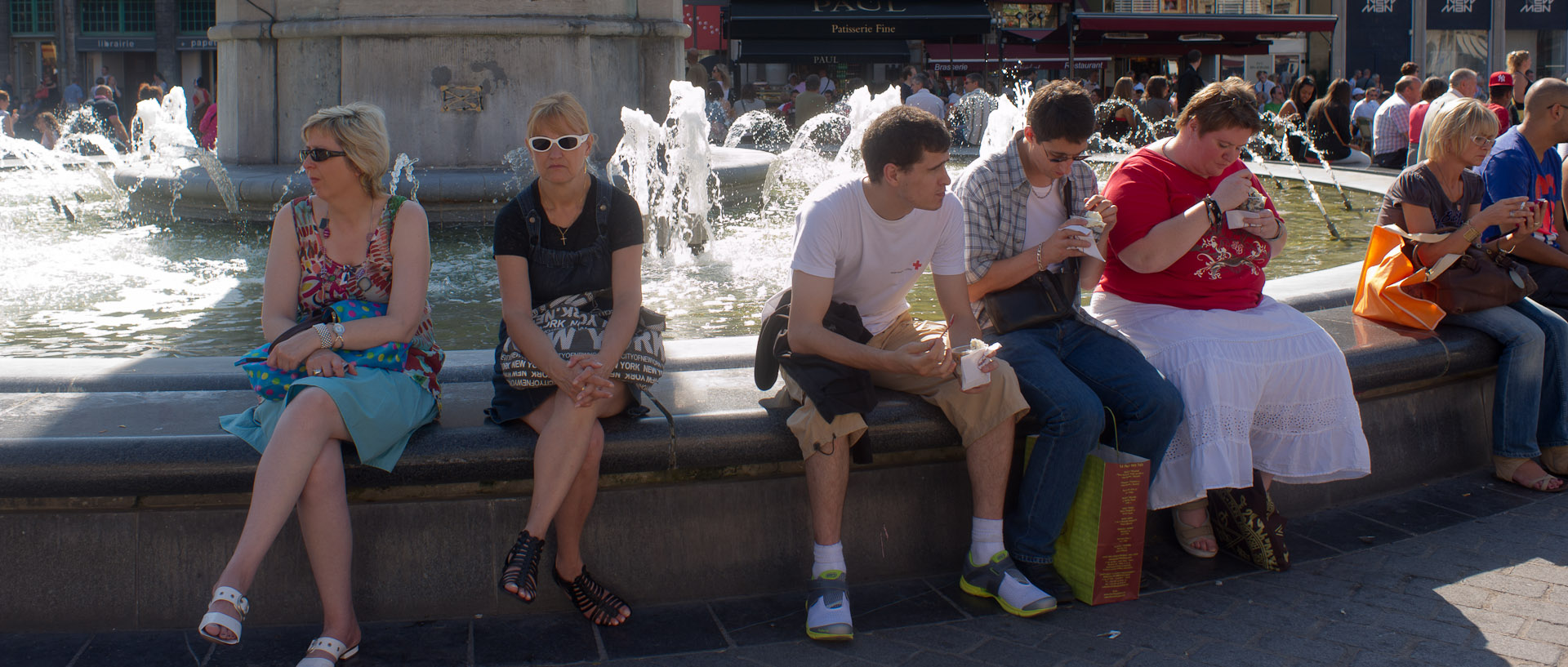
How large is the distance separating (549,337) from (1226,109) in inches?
83.6

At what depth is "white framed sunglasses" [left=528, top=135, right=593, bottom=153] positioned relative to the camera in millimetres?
3514

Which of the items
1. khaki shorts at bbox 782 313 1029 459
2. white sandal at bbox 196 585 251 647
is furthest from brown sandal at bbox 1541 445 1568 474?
white sandal at bbox 196 585 251 647

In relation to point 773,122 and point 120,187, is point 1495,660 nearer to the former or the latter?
point 120,187

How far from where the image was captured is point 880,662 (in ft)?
10.3

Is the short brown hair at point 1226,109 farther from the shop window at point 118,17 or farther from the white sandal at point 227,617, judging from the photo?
the shop window at point 118,17

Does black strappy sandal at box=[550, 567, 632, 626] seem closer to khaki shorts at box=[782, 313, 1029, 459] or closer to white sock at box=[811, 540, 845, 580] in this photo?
white sock at box=[811, 540, 845, 580]

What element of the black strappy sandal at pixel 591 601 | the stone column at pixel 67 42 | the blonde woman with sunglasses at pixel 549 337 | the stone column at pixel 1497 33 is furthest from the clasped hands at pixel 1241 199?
the stone column at pixel 1497 33

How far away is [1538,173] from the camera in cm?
505

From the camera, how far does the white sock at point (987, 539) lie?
3.51 metres

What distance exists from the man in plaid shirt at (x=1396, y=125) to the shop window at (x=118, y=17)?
3123 centimetres

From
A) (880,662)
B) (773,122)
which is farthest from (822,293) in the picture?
(773,122)

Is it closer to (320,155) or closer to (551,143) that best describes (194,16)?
(320,155)

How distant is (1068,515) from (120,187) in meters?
8.16

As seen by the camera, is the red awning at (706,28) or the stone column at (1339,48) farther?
the stone column at (1339,48)
